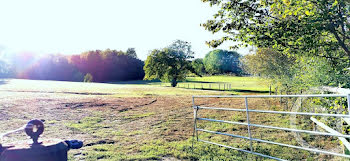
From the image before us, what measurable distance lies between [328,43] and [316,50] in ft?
1.12

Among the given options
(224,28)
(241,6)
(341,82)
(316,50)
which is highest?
(241,6)

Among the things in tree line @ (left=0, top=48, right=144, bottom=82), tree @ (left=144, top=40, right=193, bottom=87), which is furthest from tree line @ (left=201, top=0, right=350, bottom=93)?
tree line @ (left=0, top=48, right=144, bottom=82)

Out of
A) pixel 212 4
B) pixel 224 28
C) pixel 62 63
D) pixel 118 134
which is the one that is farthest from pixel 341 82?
pixel 62 63

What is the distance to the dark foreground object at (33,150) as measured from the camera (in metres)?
1.97

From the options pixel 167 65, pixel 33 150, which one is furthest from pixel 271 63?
pixel 167 65

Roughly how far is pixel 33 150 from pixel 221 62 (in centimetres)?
12241

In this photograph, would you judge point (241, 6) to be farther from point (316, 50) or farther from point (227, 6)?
point (316, 50)

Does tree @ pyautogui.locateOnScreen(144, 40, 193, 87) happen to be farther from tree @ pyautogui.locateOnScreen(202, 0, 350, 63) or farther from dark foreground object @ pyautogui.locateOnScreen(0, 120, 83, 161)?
dark foreground object @ pyautogui.locateOnScreen(0, 120, 83, 161)

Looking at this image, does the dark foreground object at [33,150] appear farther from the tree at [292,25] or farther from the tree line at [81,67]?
the tree line at [81,67]

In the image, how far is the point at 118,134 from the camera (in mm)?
7496

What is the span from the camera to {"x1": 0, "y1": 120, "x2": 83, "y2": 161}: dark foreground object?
197 cm

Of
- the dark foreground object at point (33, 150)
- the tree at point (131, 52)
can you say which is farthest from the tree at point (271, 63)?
the tree at point (131, 52)

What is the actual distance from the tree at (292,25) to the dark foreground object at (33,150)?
17.9ft

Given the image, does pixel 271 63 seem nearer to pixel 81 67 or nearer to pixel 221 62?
pixel 81 67
